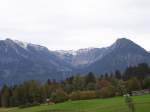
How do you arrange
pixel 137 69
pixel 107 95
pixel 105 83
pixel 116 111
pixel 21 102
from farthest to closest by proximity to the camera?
1. pixel 137 69
2. pixel 21 102
3. pixel 105 83
4. pixel 107 95
5. pixel 116 111

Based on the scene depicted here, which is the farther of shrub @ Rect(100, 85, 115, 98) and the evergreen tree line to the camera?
the evergreen tree line

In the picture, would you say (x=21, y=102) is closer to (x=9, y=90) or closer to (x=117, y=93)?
(x=9, y=90)

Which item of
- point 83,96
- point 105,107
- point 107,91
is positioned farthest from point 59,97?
point 105,107

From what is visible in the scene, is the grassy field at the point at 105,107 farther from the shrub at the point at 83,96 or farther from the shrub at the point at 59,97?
the shrub at the point at 59,97

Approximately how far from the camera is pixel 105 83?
527 ft

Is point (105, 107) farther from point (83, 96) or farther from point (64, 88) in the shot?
point (64, 88)

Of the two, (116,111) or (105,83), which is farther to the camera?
(105,83)

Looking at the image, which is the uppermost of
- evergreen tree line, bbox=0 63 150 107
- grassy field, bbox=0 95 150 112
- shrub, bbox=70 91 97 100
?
evergreen tree line, bbox=0 63 150 107

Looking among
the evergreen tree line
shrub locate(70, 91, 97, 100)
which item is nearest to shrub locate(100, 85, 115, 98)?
shrub locate(70, 91, 97, 100)

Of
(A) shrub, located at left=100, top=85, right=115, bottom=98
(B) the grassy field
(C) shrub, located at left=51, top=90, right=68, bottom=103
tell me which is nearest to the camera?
(B) the grassy field

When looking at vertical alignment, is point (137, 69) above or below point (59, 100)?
above

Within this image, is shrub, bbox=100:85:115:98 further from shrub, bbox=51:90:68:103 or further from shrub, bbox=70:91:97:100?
shrub, bbox=51:90:68:103

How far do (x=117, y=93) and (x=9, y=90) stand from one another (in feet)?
172

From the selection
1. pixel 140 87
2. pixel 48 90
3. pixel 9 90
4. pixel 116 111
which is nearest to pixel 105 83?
pixel 140 87
